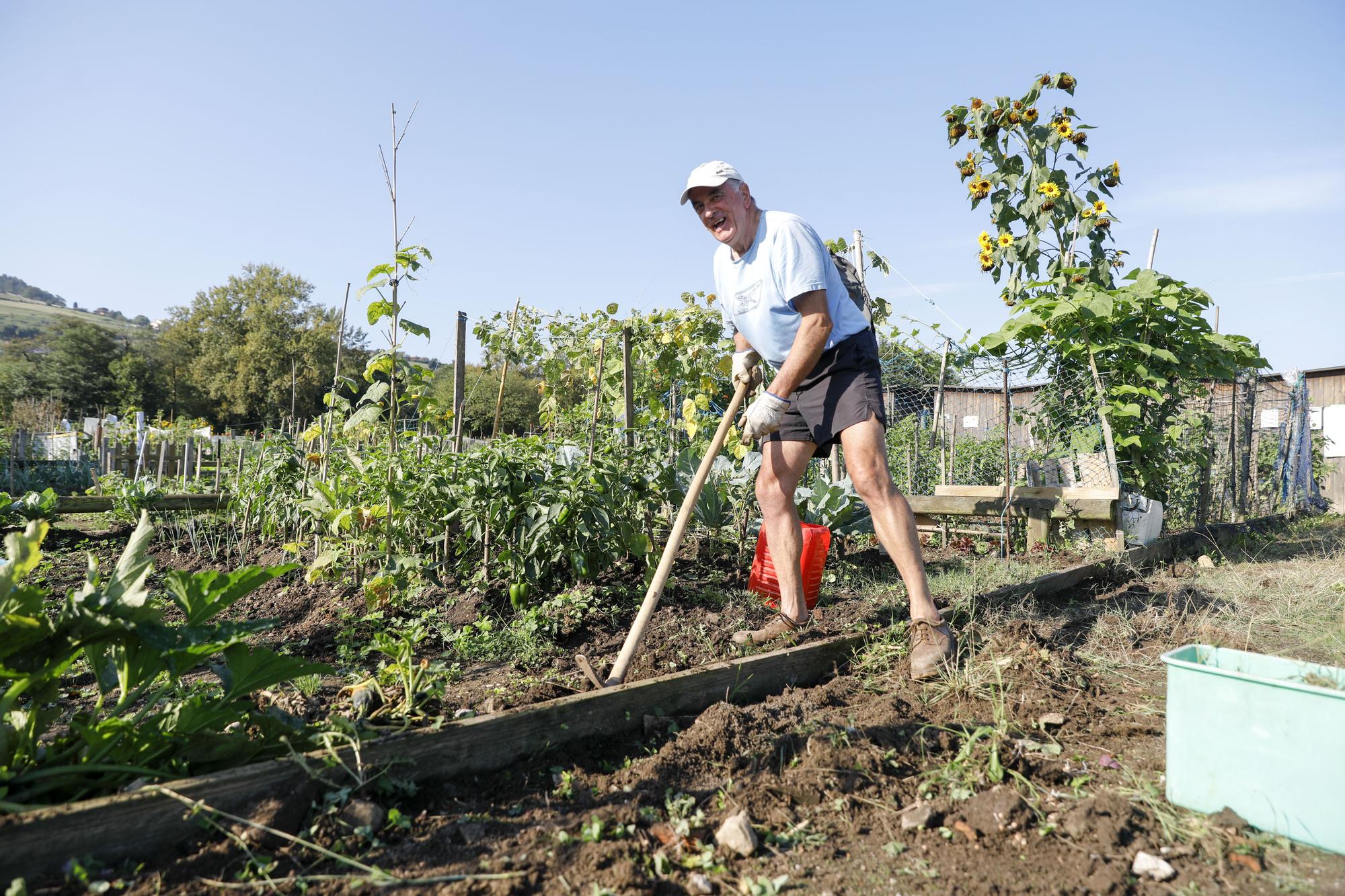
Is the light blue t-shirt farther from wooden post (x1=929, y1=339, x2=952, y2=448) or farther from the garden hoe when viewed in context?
wooden post (x1=929, y1=339, x2=952, y2=448)

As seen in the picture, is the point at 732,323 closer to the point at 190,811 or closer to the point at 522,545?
the point at 522,545

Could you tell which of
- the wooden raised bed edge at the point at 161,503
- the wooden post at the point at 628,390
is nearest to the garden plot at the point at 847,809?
the wooden post at the point at 628,390

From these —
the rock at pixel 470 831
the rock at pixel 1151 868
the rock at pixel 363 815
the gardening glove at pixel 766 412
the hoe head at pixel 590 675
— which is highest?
the gardening glove at pixel 766 412

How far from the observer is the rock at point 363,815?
1621 millimetres

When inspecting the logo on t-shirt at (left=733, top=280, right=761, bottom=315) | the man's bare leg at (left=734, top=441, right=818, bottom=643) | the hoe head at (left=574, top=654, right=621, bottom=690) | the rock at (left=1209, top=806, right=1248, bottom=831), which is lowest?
the rock at (left=1209, top=806, right=1248, bottom=831)

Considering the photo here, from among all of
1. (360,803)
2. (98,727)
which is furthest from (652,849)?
(98,727)

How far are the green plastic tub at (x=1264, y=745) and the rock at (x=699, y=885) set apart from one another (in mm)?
1090

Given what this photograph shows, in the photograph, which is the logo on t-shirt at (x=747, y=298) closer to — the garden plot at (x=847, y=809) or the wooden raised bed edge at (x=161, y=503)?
the garden plot at (x=847, y=809)

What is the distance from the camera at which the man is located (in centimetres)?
278

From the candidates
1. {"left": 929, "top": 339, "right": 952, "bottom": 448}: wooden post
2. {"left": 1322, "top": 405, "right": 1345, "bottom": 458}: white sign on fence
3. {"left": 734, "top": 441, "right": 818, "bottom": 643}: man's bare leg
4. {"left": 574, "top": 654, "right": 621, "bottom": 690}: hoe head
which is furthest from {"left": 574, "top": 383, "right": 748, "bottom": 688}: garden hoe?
{"left": 1322, "top": 405, "right": 1345, "bottom": 458}: white sign on fence

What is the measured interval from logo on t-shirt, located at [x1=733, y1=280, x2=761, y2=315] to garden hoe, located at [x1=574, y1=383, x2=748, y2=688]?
14.3 inches

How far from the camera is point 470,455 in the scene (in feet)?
12.2

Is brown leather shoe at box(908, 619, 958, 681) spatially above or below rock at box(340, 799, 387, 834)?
above

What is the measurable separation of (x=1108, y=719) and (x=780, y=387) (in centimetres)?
150
